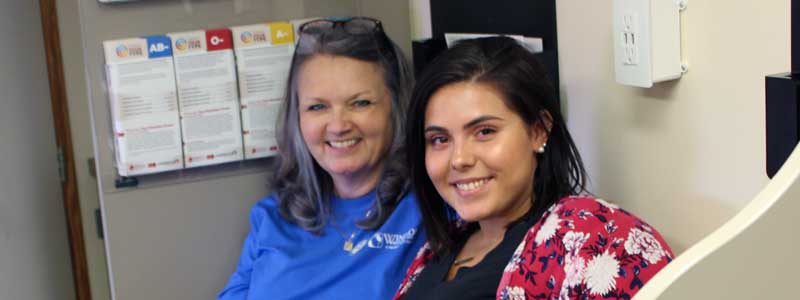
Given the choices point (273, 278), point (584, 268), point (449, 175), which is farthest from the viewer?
point (273, 278)

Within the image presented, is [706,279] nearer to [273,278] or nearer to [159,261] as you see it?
[273,278]

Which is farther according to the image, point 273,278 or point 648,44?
point 273,278

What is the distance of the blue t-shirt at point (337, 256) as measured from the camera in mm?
1731

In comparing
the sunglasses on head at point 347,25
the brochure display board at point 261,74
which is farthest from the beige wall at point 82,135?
the sunglasses on head at point 347,25

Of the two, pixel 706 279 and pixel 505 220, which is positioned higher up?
pixel 706 279

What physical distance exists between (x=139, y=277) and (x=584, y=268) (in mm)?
1279

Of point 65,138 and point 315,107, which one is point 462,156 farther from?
point 65,138

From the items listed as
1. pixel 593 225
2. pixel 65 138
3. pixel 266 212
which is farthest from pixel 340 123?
pixel 65 138

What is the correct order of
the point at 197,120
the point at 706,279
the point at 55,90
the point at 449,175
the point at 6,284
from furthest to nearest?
the point at 55,90, the point at 6,284, the point at 197,120, the point at 449,175, the point at 706,279

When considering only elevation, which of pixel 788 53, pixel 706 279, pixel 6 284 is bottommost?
pixel 6 284

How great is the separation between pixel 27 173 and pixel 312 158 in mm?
899

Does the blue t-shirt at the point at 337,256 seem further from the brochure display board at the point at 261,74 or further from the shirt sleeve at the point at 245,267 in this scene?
the brochure display board at the point at 261,74

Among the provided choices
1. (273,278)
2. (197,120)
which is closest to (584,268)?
(273,278)

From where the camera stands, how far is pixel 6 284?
2.18 m
